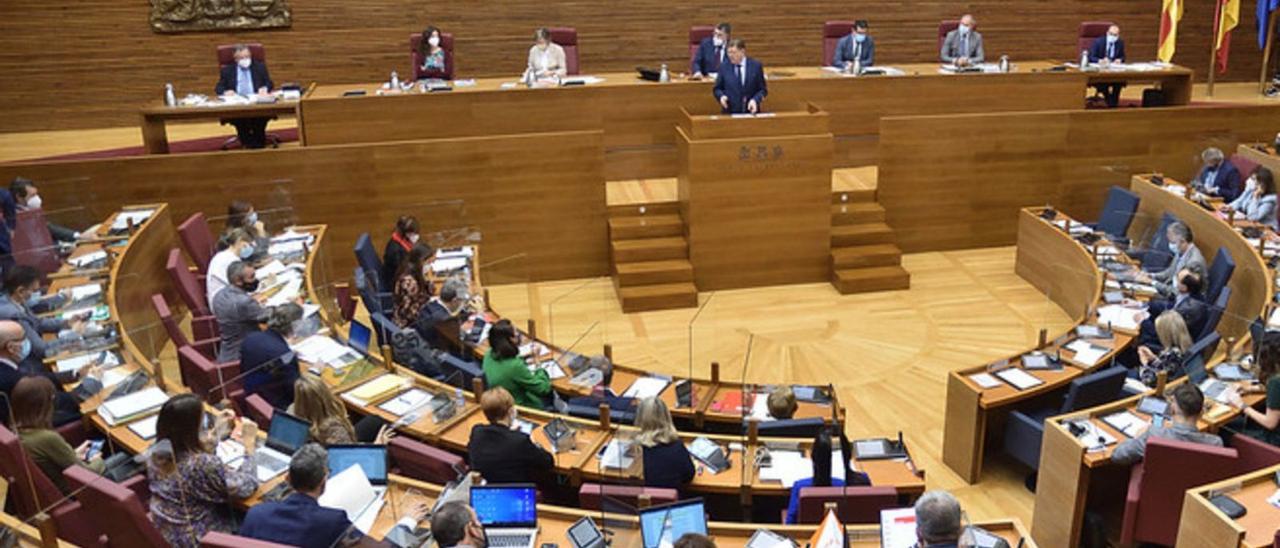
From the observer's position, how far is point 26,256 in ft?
28.5

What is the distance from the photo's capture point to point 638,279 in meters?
10.6

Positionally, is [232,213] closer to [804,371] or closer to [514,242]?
[514,242]

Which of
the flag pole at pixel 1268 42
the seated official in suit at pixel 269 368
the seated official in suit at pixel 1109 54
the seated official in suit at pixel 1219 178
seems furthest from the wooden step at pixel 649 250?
the flag pole at pixel 1268 42

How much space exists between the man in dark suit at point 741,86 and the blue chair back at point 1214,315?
15.6 feet

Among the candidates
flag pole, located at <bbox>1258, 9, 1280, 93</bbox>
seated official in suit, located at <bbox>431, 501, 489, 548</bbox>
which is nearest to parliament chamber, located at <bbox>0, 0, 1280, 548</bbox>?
seated official in suit, located at <bbox>431, 501, 489, 548</bbox>

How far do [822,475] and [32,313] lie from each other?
230 inches

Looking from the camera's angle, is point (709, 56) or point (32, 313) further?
point (709, 56)

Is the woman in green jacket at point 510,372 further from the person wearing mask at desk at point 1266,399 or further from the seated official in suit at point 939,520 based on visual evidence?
the person wearing mask at desk at point 1266,399

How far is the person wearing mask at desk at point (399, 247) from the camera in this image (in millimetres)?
8938

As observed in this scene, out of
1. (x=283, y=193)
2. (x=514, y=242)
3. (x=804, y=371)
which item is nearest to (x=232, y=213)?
(x=283, y=193)

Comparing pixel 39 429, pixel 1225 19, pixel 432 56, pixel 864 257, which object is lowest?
pixel 864 257

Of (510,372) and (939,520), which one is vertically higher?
(939,520)

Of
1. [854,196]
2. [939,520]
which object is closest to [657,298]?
[854,196]

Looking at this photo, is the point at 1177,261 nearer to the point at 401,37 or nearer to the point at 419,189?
the point at 419,189
